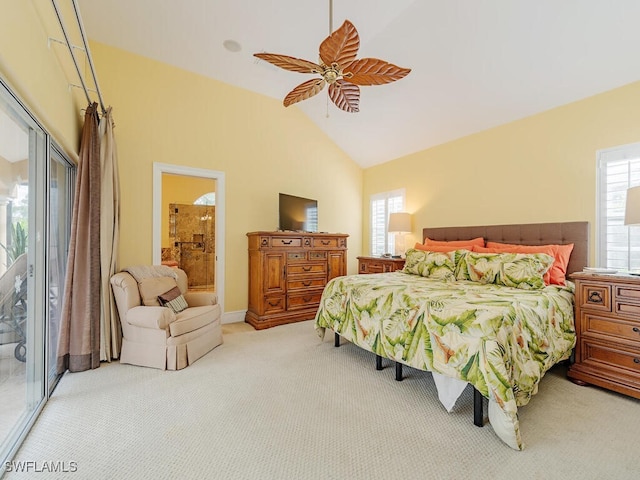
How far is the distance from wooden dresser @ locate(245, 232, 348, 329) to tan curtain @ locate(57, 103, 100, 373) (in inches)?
70.4

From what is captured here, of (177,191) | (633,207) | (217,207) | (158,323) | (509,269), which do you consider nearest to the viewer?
(633,207)

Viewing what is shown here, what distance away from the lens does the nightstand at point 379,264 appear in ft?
14.5

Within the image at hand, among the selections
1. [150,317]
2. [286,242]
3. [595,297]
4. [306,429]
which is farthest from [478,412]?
[286,242]

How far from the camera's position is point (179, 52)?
3576mm

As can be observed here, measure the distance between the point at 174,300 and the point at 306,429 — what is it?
6.67ft

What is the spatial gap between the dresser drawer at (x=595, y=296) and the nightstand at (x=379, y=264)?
2.18m

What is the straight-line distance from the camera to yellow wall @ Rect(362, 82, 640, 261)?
2967 mm

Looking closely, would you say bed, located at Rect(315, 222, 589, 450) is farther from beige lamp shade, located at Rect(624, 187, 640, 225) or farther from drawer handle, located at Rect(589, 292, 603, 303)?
beige lamp shade, located at Rect(624, 187, 640, 225)

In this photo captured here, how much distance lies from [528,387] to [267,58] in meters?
2.90

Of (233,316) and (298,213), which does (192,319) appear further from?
(298,213)

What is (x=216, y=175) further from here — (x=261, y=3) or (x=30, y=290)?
(x=30, y=290)

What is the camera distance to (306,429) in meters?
1.82

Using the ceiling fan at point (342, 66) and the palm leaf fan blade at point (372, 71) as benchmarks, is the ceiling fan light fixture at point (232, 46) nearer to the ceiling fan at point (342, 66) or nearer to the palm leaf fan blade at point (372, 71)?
the ceiling fan at point (342, 66)

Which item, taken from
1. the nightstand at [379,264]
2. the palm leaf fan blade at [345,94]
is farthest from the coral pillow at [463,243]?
the palm leaf fan blade at [345,94]
